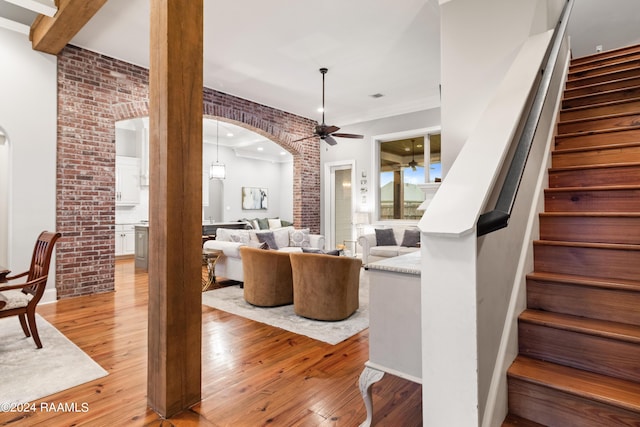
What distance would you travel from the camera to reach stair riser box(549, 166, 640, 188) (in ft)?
6.90

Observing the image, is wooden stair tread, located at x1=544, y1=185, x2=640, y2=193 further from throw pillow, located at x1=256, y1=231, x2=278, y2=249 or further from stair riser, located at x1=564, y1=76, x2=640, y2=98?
throw pillow, located at x1=256, y1=231, x2=278, y2=249

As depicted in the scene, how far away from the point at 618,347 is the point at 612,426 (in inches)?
13.0

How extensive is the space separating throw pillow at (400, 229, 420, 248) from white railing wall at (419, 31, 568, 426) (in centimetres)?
463

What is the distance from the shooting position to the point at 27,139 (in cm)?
405

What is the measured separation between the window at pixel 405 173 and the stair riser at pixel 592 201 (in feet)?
15.2

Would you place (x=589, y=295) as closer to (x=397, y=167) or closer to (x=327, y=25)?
(x=327, y=25)

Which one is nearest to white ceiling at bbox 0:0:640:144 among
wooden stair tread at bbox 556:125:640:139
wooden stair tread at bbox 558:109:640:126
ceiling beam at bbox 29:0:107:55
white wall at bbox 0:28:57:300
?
ceiling beam at bbox 29:0:107:55

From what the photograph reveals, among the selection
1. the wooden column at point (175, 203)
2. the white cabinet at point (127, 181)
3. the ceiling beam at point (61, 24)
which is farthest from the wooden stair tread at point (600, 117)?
the white cabinet at point (127, 181)

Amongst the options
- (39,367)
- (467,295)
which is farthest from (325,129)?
(467,295)

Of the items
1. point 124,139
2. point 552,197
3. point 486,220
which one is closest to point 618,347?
point 486,220

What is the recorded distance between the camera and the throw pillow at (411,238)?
239 inches

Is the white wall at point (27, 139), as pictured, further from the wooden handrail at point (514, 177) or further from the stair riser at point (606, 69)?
the stair riser at point (606, 69)

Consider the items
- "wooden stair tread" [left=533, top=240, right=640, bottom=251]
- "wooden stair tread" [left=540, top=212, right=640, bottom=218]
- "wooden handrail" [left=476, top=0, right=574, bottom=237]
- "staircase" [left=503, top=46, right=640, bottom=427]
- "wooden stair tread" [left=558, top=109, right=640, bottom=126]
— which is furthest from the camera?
"wooden stair tread" [left=558, top=109, right=640, bottom=126]

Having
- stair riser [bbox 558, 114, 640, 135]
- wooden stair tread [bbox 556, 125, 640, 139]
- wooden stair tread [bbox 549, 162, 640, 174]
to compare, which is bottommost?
wooden stair tread [bbox 549, 162, 640, 174]
